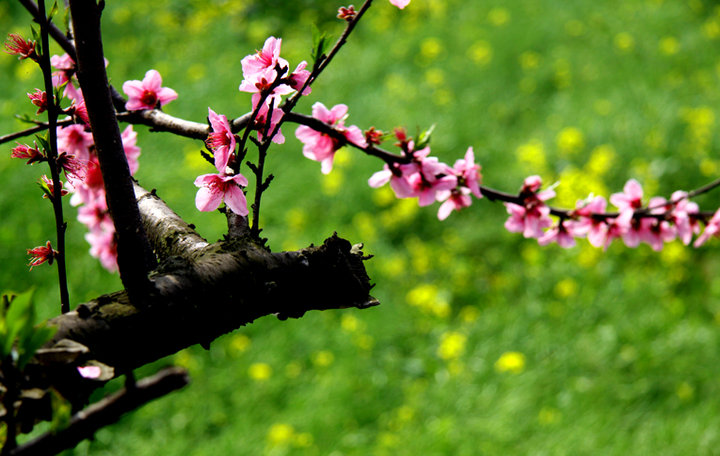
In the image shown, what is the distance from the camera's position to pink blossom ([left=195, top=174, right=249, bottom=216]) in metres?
1.06

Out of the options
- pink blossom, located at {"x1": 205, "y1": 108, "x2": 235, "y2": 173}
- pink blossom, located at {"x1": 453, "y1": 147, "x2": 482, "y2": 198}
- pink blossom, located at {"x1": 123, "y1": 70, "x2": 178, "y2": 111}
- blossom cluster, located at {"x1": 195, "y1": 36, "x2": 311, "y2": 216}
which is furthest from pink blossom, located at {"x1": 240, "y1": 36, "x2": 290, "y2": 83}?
pink blossom, located at {"x1": 453, "y1": 147, "x2": 482, "y2": 198}

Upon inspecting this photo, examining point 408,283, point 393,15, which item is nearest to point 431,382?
point 408,283

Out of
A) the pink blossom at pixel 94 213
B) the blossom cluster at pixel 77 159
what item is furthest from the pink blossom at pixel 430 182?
the pink blossom at pixel 94 213

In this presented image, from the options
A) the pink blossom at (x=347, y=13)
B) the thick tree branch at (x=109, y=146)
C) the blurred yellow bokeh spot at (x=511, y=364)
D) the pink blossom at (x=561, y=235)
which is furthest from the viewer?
the blurred yellow bokeh spot at (x=511, y=364)

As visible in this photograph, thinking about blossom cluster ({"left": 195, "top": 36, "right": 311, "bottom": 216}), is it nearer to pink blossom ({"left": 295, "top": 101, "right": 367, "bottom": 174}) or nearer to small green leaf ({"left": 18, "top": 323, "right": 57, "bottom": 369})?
pink blossom ({"left": 295, "top": 101, "right": 367, "bottom": 174})

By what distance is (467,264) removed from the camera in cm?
423

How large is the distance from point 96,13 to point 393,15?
6.80m

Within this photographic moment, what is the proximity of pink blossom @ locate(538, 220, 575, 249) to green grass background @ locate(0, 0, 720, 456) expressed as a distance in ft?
5.37

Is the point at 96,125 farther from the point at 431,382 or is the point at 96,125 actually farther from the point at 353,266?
the point at 431,382

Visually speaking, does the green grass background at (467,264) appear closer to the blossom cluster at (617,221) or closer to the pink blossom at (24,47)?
the blossom cluster at (617,221)

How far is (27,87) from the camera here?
212 inches

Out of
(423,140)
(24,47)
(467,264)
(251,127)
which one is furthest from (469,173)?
(467,264)

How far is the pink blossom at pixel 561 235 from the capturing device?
170 centimetres

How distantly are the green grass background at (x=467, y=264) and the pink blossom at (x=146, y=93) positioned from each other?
2.12 meters
